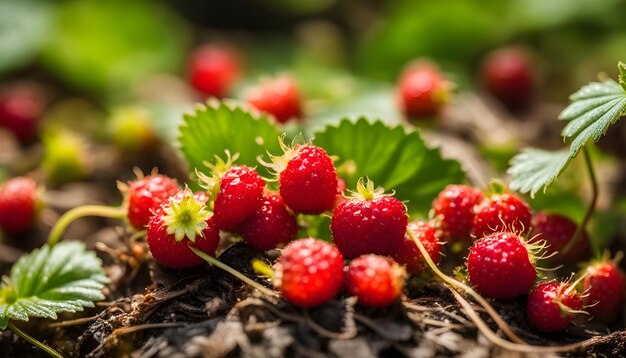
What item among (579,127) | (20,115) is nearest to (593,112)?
(579,127)

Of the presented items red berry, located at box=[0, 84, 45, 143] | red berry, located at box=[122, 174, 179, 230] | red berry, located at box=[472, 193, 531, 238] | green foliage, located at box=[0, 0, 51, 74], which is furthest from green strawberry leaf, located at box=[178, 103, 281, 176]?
green foliage, located at box=[0, 0, 51, 74]

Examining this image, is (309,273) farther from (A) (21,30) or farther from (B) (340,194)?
(A) (21,30)

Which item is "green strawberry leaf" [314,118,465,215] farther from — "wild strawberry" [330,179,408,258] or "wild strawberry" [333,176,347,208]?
"wild strawberry" [330,179,408,258]

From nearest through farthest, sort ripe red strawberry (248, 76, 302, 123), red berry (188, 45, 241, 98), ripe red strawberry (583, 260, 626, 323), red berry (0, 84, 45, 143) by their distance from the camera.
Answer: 1. ripe red strawberry (583, 260, 626, 323)
2. ripe red strawberry (248, 76, 302, 123)
3. red berry (0, 84, 45, 143)
4. red berry (188, 45, 241, 98)

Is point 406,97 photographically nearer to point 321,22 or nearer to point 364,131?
point 364,131

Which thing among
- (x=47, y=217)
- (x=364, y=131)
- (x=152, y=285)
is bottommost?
(x=47, y=217)

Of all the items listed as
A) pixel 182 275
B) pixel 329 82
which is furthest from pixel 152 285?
pixel 329 82

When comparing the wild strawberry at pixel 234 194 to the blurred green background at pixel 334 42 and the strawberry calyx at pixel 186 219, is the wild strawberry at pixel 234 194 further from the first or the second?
the blurred green background at pixel 334 42
